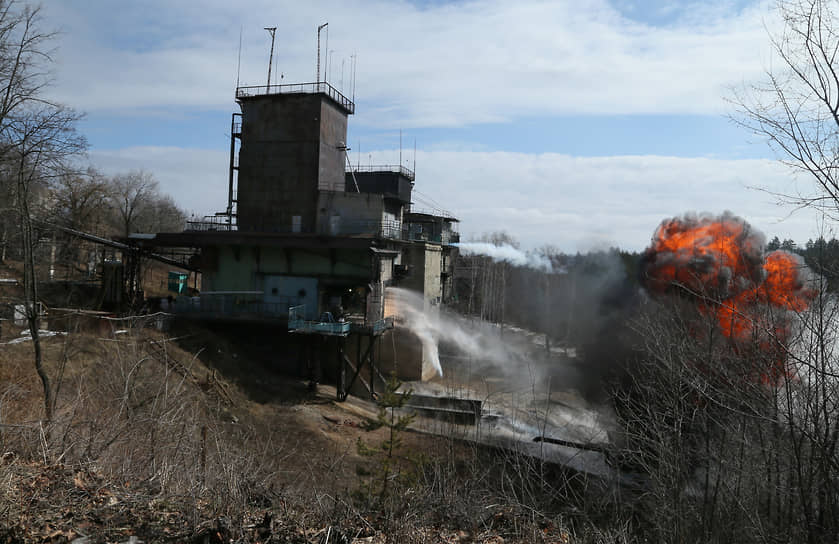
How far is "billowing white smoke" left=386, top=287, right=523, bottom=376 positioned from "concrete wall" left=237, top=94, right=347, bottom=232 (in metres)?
8.40

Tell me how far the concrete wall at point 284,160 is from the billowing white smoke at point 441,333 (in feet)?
27.6

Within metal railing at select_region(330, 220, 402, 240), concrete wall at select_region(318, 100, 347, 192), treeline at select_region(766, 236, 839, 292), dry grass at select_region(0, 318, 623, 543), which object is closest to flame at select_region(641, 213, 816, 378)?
treeline at select_region(766, 236, 839, 292)

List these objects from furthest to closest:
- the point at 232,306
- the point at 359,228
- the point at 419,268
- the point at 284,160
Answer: the point at 419,268 < the point at 284,160 < the point at 359,228 < the point at 232,306

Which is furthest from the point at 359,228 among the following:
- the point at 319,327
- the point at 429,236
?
the point at 429,236

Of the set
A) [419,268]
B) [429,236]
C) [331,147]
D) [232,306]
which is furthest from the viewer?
[429,236]

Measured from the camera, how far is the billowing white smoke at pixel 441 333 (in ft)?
123

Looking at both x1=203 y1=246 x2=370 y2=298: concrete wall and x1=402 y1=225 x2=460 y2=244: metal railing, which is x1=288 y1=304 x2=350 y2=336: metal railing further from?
x1=402 y1=225 x2=460 y2=244: metal railing

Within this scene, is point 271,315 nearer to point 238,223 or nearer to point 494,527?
point 238,223

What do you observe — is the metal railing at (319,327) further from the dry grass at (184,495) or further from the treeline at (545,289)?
the treeline at (545,289)

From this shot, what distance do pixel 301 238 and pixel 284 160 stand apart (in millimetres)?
6336

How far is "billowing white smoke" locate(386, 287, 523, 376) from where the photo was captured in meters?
37.4

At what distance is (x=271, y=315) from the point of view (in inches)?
1222

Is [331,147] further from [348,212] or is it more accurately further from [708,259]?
[708,259]

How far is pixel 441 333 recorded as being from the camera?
45125mm
